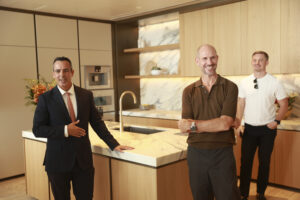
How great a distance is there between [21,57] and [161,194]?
3405mm

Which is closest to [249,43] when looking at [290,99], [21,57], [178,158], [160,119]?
[290,99]

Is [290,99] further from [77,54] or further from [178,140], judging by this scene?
[77,54]

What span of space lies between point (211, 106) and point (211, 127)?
16 cm

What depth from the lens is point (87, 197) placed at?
244 centimetres

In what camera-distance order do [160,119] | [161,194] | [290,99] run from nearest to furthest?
[161,194] < [290,99] < [160,119]

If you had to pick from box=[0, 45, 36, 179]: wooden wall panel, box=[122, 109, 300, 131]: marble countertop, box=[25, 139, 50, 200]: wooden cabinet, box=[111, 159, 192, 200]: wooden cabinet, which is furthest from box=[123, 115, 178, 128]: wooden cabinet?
box=[111, 159, 192, 200]: wooden cabinet

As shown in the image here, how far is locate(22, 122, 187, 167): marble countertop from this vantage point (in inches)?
89.9

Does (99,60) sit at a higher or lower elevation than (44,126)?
higher

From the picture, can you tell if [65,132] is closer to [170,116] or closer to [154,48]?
[170,116]

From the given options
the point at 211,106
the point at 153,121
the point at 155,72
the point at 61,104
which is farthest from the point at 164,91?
the point at 211,106

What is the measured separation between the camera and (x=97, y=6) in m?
4.70

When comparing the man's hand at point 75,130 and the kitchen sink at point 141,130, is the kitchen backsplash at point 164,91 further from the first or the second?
the man's hand at point 75,130

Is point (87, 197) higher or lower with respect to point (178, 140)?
lower

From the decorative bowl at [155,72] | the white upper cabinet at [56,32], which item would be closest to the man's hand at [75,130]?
the white upper cabinet at [56,32]
